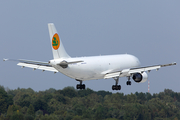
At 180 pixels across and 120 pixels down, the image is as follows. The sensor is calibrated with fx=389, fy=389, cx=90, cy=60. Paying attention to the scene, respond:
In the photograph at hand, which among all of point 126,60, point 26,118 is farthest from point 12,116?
point 126,60

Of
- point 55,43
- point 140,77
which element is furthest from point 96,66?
point 55,43

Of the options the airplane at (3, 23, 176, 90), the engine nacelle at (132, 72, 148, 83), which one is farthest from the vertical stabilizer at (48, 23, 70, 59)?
the engine nacelle at (132, 72, 148, 83)

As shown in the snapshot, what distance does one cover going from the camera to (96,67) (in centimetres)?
7325

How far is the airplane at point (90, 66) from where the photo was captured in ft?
217

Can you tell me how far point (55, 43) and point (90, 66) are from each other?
881 centimetres

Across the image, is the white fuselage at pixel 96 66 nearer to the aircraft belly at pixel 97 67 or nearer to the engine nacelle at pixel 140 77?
the aircraft belly at pixel 97 67

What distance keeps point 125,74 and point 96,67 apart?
6.23 metres

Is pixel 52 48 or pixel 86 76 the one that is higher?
pixel 52 48

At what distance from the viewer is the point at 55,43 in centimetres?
6650

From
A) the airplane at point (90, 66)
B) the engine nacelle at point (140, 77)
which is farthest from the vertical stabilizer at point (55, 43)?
→ the engine nacelle at point (140, 77)

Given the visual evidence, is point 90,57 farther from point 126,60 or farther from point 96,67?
point 126,60

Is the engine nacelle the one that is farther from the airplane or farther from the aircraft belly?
the aircraft belly

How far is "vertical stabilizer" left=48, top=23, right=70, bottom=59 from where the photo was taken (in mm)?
66000

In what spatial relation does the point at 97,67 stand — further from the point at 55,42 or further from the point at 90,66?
the point at 55,42
